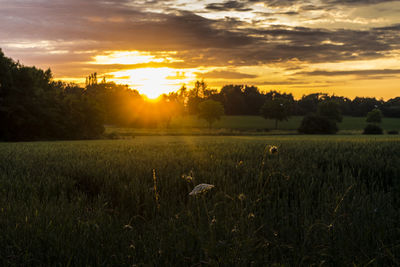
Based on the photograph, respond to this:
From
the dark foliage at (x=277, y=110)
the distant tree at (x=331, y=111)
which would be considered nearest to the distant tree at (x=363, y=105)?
the distant tree at (x=331, y=111)

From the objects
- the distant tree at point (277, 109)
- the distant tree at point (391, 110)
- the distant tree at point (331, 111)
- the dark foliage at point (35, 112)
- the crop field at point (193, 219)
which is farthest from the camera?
the distant tree at point (391, 110)

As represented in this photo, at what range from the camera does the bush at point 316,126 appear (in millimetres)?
77000

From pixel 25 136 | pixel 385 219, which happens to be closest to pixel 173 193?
pixel 385 219

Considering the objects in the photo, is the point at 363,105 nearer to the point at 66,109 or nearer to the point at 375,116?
the point at 375,116

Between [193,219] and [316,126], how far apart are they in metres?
79.5

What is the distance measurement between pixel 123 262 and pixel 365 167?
5233 millimetres

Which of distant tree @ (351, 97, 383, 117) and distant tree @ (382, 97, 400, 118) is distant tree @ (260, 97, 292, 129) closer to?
distant tree @ (351, 97, 383, 117)

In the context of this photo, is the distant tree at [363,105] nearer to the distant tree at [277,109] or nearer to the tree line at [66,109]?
the tree line at [66,109]

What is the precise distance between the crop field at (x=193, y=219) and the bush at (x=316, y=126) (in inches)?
2946

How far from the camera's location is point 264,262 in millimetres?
2709

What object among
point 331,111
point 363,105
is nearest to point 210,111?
point 331,111

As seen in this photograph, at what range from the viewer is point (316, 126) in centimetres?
7731

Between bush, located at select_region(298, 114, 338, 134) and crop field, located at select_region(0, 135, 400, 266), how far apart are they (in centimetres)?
7483

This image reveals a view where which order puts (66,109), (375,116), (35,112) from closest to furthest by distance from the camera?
(35,112)
(66,109)
(375,116)
